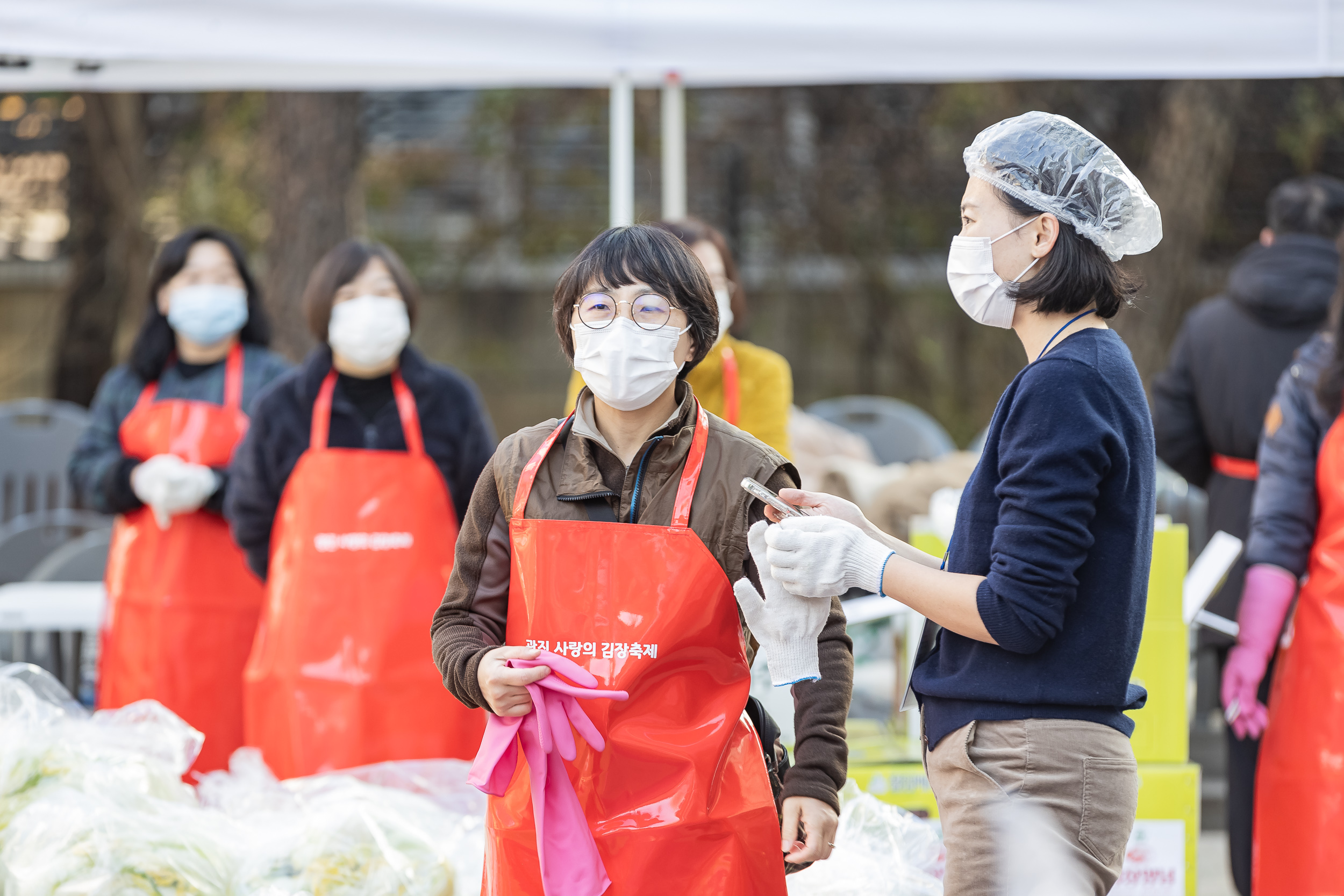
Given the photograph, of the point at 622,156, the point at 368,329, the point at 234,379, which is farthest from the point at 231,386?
the point at 622,156

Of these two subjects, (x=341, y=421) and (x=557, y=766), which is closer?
(x=557, y=766)

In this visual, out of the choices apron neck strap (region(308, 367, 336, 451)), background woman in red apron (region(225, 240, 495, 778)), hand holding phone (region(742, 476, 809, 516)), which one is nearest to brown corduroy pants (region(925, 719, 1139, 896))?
hand holding phone (region(742, 476, 809, 516))

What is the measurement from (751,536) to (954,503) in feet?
4.62

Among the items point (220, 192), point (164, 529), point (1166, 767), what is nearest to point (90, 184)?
point (220, 192)

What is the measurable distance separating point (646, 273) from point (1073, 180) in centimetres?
63

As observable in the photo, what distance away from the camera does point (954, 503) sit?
3.08 m

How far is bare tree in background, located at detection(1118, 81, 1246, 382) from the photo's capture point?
6785 mm

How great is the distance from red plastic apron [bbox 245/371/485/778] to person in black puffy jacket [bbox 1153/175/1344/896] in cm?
228

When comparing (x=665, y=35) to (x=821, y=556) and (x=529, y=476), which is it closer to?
(x=529, y=476)

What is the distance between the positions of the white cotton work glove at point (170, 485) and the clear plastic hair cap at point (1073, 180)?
99.8 inches

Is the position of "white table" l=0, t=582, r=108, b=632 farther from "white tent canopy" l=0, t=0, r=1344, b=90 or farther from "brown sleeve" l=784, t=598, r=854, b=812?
"brown sleeve" l=784, t=598, r=854, b=812

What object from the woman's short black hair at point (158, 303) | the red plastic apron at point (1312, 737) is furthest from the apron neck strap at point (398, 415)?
the red plastic apron at point (1312, 737)

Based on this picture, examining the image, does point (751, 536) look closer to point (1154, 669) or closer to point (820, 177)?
point (1154, 669)

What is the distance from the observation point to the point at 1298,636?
2811mm
